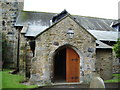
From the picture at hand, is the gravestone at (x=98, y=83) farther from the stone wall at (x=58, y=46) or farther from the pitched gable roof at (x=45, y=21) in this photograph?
the pitched gable roof at (x=45, y=21)

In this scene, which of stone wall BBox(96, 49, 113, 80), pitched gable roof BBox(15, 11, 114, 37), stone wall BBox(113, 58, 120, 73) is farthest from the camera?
pitched gable roof BBox(15, 11, 114, 37)

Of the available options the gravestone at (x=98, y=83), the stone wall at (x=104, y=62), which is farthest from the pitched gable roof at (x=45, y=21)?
the gravestone at (x=98, y=83)

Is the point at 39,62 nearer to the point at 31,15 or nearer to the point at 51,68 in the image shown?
the point at 51,68

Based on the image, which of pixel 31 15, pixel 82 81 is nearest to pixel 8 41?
pixel 31 15

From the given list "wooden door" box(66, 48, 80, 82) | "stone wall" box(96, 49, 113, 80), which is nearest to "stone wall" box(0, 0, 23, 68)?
"wooden door" box(66, 48, 80, 82)

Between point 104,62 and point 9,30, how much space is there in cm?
1489

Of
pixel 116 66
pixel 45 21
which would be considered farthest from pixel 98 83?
pixel 45 21

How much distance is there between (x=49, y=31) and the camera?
11.7 m

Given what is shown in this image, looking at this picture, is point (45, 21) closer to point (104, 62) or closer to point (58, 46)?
point (104, 62)

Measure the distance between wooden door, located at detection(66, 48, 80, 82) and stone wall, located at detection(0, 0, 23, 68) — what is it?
12107 mm

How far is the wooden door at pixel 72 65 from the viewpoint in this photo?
12152 millimetres

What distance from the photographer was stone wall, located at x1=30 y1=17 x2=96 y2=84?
37.2 ft

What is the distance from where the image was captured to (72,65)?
40.3ft

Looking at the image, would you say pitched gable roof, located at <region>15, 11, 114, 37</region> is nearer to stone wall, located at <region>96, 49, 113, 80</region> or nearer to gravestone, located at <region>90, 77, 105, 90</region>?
stone wall, located at <region>96, 49, 113, 80</region>
